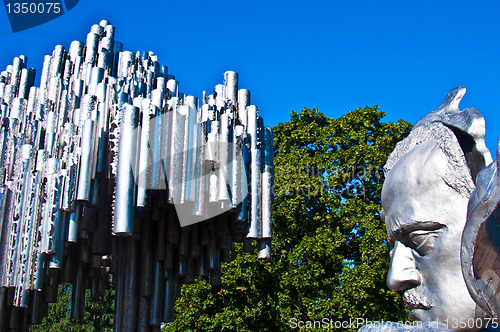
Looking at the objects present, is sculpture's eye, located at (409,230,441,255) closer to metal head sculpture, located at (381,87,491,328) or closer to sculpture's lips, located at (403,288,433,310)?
metal head sculpture, located at (381,87,491,328)

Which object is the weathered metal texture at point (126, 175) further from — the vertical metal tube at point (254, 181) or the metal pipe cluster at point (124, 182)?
the vertical metal tube at point (254, 181)

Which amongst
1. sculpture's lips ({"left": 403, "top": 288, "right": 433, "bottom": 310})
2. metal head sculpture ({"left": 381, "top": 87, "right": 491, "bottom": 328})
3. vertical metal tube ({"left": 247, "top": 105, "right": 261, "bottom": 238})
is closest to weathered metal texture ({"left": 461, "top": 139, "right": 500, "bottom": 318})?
metal head sculpture ({"left": 381, "top": 87, "right": 491, "bottom": 328})

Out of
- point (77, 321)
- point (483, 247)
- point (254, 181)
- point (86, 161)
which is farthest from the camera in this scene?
point (77, 321)

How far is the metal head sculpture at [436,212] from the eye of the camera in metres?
3.26

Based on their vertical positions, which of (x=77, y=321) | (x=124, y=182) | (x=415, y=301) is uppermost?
(x=124, y=182)

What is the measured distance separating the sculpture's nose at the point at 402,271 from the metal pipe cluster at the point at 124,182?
329 cm

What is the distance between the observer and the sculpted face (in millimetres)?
3264

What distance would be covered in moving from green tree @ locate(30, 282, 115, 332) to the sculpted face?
19.4m

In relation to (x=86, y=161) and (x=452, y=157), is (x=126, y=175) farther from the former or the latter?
(x=452, y=157)

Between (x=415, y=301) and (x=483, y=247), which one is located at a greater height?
(x=483, y=247)

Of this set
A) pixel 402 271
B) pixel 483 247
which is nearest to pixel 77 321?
pixel 402 271

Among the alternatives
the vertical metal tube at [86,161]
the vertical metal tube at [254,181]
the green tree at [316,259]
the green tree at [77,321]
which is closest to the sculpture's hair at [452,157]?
the vertical metal tube at [254,181]

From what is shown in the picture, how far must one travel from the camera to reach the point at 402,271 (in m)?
3.49

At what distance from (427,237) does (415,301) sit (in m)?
0.36
